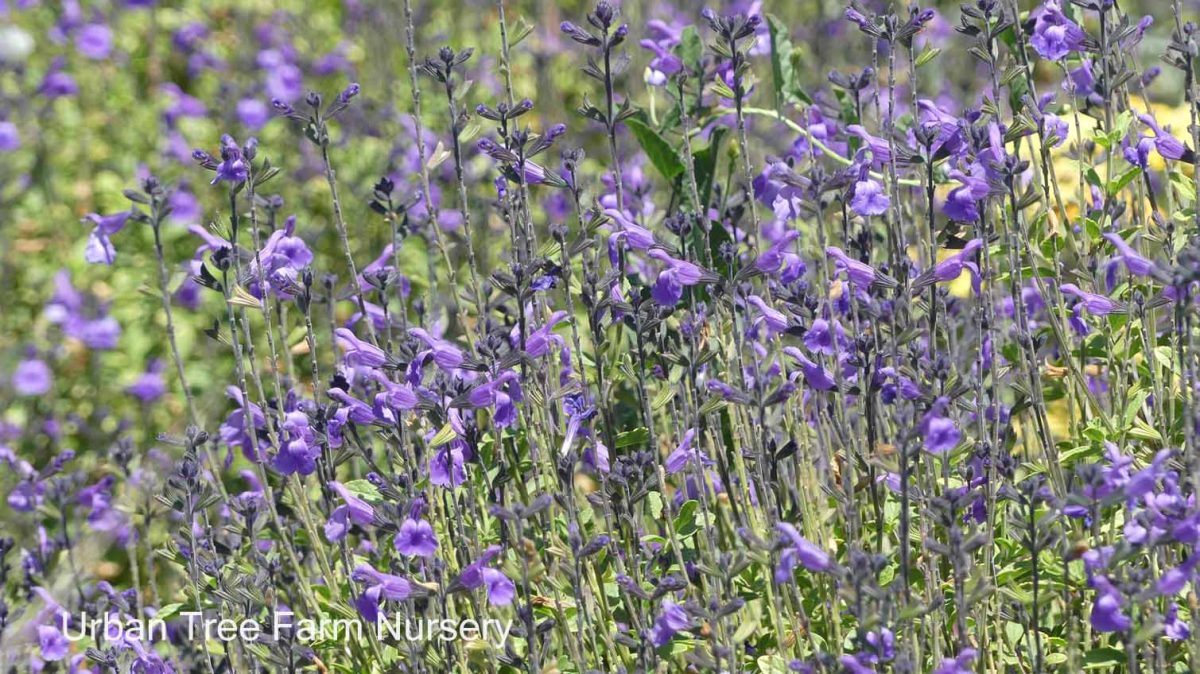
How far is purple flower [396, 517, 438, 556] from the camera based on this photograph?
253cm

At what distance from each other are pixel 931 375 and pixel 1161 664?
70 centimetres

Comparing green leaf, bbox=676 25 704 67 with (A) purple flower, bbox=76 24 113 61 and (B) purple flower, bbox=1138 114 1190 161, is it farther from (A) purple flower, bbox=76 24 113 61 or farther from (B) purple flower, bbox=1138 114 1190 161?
Answer: (A) purple flower, bbox=76 24 113 61

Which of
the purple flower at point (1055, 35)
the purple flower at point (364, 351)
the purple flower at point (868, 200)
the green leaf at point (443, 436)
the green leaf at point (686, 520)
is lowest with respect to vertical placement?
the green leaf at point (686, 520)

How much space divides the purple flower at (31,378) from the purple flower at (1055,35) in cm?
503

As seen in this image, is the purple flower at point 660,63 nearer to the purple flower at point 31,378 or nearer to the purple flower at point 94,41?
the purple flower at point 31,378

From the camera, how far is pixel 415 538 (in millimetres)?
2541

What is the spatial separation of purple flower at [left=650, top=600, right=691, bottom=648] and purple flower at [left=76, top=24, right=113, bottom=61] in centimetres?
735

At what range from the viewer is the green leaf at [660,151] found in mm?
3762

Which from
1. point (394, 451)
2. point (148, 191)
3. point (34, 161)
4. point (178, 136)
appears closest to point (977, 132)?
point (394, 451)

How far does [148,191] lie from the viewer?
3258 mm

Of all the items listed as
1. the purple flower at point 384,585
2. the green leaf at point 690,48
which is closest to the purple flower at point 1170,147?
the green leaf at point 690,48

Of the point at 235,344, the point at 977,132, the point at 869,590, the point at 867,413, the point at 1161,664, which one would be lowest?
the point at 1161,664

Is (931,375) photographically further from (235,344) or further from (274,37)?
(274,37)

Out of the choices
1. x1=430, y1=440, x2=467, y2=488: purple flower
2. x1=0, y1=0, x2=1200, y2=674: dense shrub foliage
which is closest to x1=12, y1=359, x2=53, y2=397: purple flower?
x1=0, y1=0, x2=1200, y2=674: dense shrub foliage
